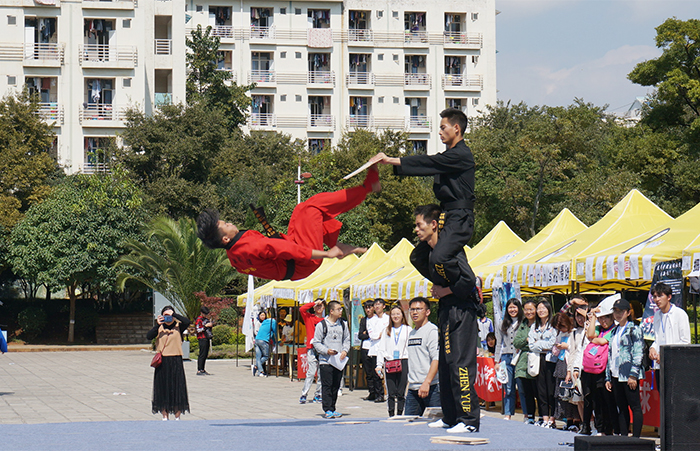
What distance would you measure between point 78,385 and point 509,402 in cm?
1319

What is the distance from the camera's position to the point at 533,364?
42.7 ft

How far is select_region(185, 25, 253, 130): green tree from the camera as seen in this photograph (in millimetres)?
58656

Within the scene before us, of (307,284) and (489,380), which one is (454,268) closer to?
(489,380)

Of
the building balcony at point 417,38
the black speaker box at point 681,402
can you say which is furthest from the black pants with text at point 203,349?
the building balcony at point 417,38

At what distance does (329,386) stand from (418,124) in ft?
173

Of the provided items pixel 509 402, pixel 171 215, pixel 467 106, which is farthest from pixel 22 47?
pixel 509 402

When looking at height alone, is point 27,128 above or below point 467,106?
below

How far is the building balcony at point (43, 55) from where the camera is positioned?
51.6 m

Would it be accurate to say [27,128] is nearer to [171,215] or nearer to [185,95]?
[171,215]

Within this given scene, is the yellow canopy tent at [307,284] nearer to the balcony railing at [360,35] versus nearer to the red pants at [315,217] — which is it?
the red pants at [315,217]

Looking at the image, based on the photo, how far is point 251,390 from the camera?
21.1 metres

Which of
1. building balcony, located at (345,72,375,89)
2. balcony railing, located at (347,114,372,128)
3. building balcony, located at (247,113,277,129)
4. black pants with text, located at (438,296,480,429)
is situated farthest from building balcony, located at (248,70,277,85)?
black pants with text, located at (438,296,480,429)

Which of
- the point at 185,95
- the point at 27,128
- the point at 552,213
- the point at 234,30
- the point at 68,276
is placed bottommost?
the point at 68,276

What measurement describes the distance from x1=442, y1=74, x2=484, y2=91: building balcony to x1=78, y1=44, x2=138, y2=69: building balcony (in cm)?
2512
